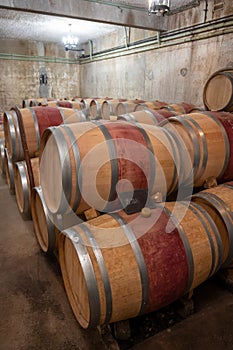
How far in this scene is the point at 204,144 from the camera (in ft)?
7.73

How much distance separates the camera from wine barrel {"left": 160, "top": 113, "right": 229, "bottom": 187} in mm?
2352

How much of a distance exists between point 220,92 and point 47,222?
10.4ft

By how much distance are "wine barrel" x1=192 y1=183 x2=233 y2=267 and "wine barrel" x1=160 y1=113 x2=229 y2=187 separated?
225 millimetres

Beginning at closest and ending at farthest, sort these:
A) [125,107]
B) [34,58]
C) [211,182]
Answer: [211,182] < [125,107] < [34,58]

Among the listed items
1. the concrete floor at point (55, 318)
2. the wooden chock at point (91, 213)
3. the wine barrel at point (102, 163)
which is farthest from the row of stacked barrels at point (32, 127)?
the wooden chock at point (91, 213)

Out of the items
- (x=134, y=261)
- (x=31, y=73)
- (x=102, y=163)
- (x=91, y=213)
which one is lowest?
(x=134, y=261)

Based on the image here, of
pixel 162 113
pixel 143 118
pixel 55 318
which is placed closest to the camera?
pixel 55 318

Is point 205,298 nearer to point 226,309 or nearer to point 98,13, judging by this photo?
point 226,309

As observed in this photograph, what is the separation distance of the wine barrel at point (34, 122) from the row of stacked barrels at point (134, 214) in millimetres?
1120

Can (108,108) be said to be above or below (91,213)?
above

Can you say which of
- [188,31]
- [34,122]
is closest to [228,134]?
[34,122]

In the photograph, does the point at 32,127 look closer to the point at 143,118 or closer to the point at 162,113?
the point at 143,118

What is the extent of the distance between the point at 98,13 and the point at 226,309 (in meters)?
6.62

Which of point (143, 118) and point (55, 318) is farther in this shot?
point (143, 118)
